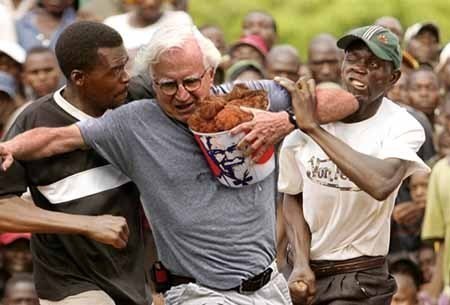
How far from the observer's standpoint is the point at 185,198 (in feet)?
25.7

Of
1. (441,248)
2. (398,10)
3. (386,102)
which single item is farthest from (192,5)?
(386,102)

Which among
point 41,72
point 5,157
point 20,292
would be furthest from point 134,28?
point 5,157

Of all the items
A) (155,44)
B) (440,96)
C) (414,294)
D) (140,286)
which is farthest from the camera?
(440,96)

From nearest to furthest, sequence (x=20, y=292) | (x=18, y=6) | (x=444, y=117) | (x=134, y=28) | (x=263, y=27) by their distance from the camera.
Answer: (x=20, y=292), (x=444, y=117), (x=134, y=28), (x=18, y=6), (x=263, y=27)

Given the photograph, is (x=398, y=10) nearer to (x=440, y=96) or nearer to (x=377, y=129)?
(x=440, y=96)

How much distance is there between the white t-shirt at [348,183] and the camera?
27.4 feet

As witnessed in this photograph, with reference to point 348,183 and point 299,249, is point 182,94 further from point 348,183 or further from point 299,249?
point 299,249

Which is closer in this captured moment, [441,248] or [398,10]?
[441,248]

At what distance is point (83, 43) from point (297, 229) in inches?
56.1

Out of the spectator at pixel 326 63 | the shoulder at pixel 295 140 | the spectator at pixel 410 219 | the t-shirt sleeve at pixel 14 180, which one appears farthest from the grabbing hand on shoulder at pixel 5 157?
the spectator at pixel 326 63

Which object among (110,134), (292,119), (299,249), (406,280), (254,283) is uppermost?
(292,119)

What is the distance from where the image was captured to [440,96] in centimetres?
1386

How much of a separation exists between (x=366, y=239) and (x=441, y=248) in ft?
12.0

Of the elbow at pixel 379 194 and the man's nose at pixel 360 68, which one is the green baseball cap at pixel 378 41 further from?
the elbow at pixel 379 194
